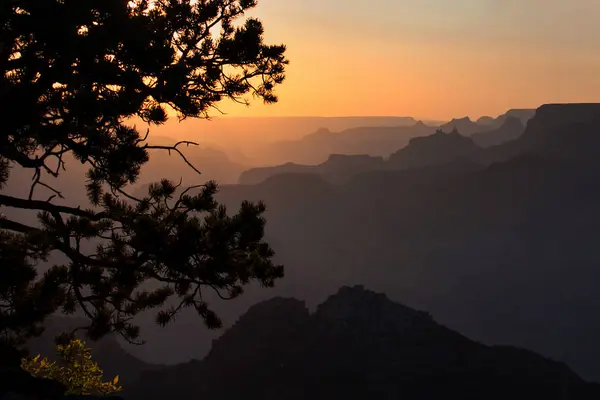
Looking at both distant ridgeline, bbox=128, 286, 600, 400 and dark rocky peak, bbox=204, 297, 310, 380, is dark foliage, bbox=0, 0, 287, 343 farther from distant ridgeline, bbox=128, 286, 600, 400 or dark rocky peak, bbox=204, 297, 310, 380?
dark rocky peak, bbox=204, 297, 310, 380

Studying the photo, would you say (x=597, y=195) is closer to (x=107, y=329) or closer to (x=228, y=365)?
(x=228, y=365)

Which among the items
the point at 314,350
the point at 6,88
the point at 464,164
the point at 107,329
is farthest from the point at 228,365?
Result: the point at 464,164

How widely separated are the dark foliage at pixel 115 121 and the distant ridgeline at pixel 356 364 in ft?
188

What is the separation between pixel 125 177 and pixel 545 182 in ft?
507

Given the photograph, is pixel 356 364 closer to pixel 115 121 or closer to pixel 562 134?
pixel 115 121

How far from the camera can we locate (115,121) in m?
8.67

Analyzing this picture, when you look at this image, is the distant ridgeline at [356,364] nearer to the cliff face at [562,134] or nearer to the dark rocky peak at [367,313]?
the dark rocky peak at [367,313]

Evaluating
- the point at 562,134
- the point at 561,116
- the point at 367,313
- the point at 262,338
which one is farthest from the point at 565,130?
the point at 262,338

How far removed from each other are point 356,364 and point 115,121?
204 ft

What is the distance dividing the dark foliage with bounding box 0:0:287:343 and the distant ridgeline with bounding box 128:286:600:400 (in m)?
57.4

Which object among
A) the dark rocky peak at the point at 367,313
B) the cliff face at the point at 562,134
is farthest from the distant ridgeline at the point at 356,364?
the cliff face at the point at 562,134

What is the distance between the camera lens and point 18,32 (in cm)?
747

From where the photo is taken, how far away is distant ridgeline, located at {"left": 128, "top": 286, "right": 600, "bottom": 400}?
63.9 metres

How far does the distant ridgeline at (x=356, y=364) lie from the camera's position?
210 feet
